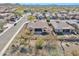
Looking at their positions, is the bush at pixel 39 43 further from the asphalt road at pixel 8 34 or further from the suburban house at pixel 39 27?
the asphalt road at pixel 8 34

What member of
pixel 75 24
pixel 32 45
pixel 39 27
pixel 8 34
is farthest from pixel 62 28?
pixel 8 34

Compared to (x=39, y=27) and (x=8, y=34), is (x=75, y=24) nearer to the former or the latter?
(x=39, y=27)

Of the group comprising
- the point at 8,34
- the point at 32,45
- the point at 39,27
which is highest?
the point at 39,27

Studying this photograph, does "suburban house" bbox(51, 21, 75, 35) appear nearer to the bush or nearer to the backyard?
the backyard

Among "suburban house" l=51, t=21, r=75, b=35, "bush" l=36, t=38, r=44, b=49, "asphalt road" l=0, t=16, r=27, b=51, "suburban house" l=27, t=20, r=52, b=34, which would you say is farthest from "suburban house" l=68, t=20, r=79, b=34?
"asphalt road" l=0, t=16, r=27, b=51

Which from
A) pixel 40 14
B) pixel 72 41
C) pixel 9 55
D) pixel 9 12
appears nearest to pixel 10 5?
pixel 9 12

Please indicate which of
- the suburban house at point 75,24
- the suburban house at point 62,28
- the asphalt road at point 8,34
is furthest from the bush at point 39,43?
the suburban house at point 75,24
